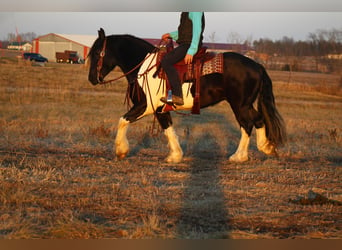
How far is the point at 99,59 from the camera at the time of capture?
7918 millimetres

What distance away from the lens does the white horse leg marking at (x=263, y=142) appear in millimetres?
8039

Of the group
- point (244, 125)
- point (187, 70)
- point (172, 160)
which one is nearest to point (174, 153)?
point (172, 160)

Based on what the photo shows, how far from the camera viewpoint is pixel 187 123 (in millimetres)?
12977

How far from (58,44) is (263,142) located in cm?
5612

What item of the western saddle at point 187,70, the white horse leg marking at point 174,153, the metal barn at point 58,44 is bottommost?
the white horse leg marking at point 174,153

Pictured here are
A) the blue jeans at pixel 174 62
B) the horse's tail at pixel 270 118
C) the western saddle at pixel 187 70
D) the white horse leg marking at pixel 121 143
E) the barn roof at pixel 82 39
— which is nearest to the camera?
the blue jeans at pixel 174 62

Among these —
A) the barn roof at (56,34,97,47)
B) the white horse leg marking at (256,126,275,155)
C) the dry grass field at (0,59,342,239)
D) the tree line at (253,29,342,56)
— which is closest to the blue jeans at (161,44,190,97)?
the dry grass field at (0,59,342,239)

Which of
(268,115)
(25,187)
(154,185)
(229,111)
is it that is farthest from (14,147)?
(229,111)

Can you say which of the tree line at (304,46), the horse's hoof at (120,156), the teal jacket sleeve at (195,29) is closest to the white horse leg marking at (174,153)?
the horse's hoof at (120,156)

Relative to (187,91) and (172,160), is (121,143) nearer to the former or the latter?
(172,160)

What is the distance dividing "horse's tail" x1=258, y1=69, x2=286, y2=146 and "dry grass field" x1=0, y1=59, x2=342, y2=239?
445 mm

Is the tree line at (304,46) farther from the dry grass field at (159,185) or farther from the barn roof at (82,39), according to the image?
the barn roof at (82,39)

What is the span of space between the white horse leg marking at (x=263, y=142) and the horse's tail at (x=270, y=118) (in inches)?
2.6

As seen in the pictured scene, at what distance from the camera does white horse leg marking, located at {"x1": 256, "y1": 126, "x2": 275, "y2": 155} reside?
8.04 metres
